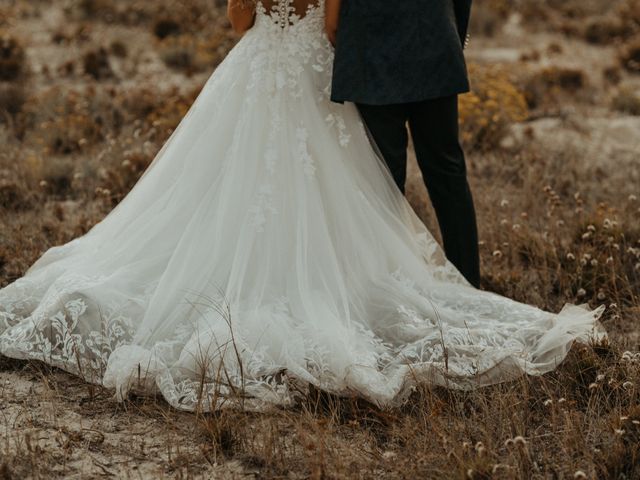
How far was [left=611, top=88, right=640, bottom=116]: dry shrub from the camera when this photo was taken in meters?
8.44

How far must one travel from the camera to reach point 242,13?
3705mm

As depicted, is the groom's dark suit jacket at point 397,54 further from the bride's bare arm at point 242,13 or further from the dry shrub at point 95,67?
the dry shrub at point 95,67

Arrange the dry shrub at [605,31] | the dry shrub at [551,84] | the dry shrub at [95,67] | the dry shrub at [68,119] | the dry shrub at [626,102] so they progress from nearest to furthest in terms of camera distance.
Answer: the dry shrub at [68,119], the dry shrub at [626,102], the dry shrub at [551,84], the dry shrub at [95,67], the dry shrub at [605,31]

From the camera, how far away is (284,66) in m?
3.77

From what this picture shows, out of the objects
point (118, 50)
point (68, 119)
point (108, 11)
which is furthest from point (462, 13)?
point (108, 11)

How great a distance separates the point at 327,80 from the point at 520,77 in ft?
19.3

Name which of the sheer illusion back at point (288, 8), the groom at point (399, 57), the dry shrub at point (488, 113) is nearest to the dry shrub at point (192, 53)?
the dry shrub at point (488, 113)

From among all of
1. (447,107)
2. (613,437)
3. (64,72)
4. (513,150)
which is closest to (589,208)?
(513,150)

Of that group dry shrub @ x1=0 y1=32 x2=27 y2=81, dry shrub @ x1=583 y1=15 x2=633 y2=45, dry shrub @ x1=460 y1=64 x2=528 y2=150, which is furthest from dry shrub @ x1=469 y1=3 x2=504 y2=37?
dry shrub @ x1=0 y1=32 x2=27 y2=81

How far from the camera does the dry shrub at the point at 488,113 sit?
6884mm

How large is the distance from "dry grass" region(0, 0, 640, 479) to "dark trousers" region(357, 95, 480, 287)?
51cm

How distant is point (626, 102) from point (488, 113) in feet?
7.61

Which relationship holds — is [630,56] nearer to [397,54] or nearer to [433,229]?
Answer: [433,229]

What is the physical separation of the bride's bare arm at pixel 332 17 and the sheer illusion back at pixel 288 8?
0.06m
